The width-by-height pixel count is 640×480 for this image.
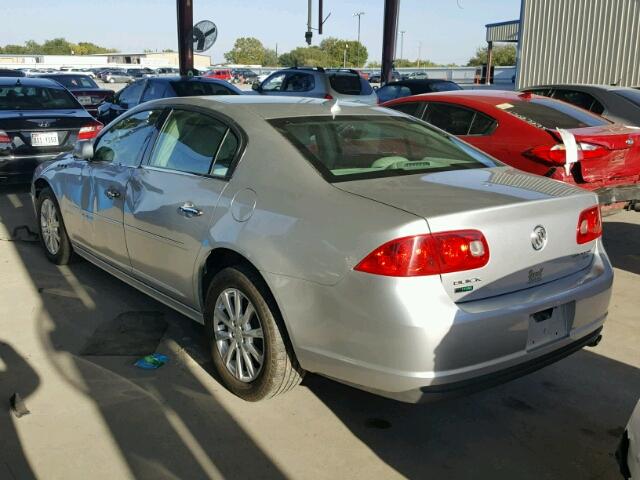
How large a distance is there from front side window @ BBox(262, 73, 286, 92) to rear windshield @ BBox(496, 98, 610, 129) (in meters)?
9.62

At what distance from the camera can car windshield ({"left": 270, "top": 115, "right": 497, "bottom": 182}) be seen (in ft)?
10.9

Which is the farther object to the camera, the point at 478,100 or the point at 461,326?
the point at 478,100

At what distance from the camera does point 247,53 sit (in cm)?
14038

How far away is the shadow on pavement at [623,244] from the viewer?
239 inches

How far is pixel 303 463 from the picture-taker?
114 inches

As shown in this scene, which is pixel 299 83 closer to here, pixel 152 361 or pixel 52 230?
pixel 52 230

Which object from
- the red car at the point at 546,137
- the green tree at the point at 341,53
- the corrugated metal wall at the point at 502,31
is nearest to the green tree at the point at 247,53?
the green tree at the point at 341,53

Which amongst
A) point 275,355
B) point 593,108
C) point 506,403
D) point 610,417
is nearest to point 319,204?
point 275,355

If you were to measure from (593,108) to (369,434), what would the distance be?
7056 millimetres

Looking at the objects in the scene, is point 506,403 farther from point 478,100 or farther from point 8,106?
point 8,106

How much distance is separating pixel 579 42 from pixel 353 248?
1731cm

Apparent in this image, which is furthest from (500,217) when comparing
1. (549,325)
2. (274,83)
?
(274,83)

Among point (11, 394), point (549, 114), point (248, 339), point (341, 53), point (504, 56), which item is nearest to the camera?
point (248, 339)

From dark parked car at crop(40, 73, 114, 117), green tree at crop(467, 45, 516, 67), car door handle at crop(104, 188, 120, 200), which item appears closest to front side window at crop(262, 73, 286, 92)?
dark parked car at crop(40, 73, 114, 117)
